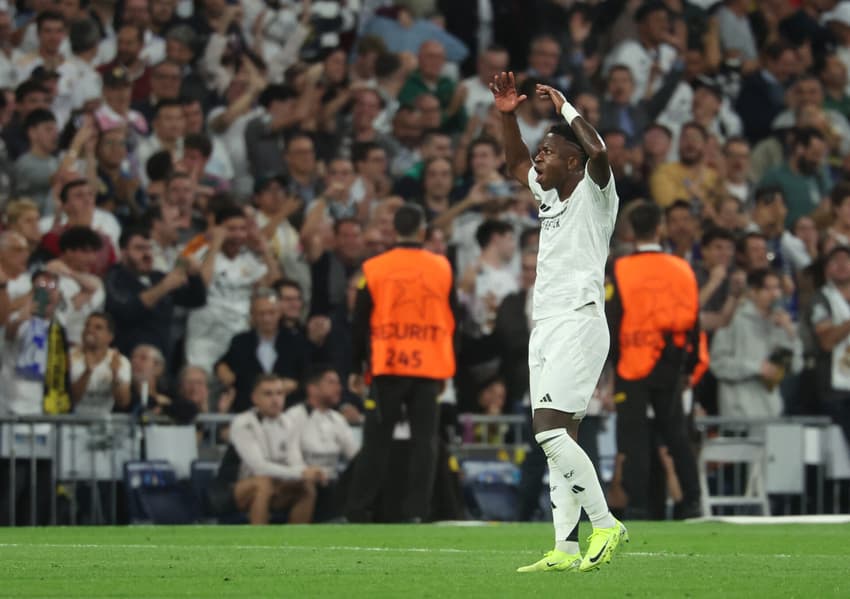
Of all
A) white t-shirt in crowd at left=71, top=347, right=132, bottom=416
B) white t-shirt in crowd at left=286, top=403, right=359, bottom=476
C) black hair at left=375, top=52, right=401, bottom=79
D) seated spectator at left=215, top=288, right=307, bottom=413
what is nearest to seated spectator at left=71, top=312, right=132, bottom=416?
white t-shirt in crowd at left=71, top=347, right=132, bottom=416

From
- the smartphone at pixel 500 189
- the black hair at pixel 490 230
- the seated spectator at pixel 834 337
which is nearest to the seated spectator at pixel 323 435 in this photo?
A: the black hair at pixel 490 230

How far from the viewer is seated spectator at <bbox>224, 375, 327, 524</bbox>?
17078mm

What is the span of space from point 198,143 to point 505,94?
8934 mm

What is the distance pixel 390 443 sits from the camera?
16.4 m

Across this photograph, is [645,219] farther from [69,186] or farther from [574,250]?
[574,250]

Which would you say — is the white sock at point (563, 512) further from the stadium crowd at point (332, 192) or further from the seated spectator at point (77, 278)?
the seated spectator at point (77, 278)

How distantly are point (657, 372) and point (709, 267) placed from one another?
3.70 m

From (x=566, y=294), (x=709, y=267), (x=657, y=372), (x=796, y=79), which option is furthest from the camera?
(x=796, y=79)

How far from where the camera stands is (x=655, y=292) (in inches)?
656

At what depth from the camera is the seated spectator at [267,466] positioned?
17078mm

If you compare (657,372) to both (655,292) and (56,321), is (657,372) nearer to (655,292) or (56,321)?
(655,292)

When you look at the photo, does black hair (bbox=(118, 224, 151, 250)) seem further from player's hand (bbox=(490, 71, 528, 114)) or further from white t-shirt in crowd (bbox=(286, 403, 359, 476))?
player's hand (bbox=(490, 71, 528, 114))

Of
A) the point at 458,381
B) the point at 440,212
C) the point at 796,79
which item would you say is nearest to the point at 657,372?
the point at 458,381

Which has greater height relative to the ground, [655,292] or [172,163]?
[172,163]
